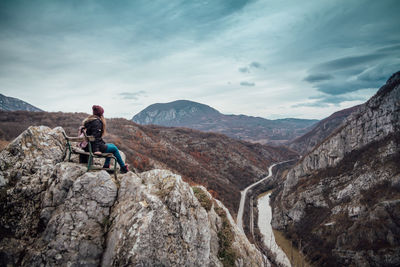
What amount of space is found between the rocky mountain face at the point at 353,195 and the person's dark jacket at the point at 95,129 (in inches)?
1366

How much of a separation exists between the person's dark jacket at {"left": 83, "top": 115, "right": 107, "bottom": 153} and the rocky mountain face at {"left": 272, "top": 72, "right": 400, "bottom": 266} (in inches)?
1366

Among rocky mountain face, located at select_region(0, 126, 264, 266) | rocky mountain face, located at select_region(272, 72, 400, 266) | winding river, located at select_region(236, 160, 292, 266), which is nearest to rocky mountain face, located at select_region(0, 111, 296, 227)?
winding river, located at select_region(236, 160, 292, 266)

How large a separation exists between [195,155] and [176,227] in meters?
101

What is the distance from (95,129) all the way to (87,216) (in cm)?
374

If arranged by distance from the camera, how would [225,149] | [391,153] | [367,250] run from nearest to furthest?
[367,250]
[391,153]
[225,149]

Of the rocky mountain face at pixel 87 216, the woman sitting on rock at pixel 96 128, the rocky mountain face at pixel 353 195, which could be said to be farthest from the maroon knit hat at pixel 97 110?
the rocky mountain face at pixel 353 195

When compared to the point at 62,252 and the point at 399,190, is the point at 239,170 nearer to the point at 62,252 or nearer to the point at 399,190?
the point at 399,190

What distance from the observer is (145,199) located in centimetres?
841

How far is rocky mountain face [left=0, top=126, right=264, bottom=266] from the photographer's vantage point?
710 cm

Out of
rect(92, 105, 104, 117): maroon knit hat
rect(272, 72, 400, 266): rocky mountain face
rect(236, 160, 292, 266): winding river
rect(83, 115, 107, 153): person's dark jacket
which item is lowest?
rect(236, 160, 292, 266): winding river

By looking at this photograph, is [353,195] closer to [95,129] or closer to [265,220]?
[265,220]

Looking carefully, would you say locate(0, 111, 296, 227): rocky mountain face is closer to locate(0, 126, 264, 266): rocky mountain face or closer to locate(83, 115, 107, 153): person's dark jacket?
locate(0, 126, 264, 266): rocky mountain face

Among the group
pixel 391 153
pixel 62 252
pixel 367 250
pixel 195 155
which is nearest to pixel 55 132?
pixel 62 252

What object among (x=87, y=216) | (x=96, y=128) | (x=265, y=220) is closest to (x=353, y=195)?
(x=265, y=220)
